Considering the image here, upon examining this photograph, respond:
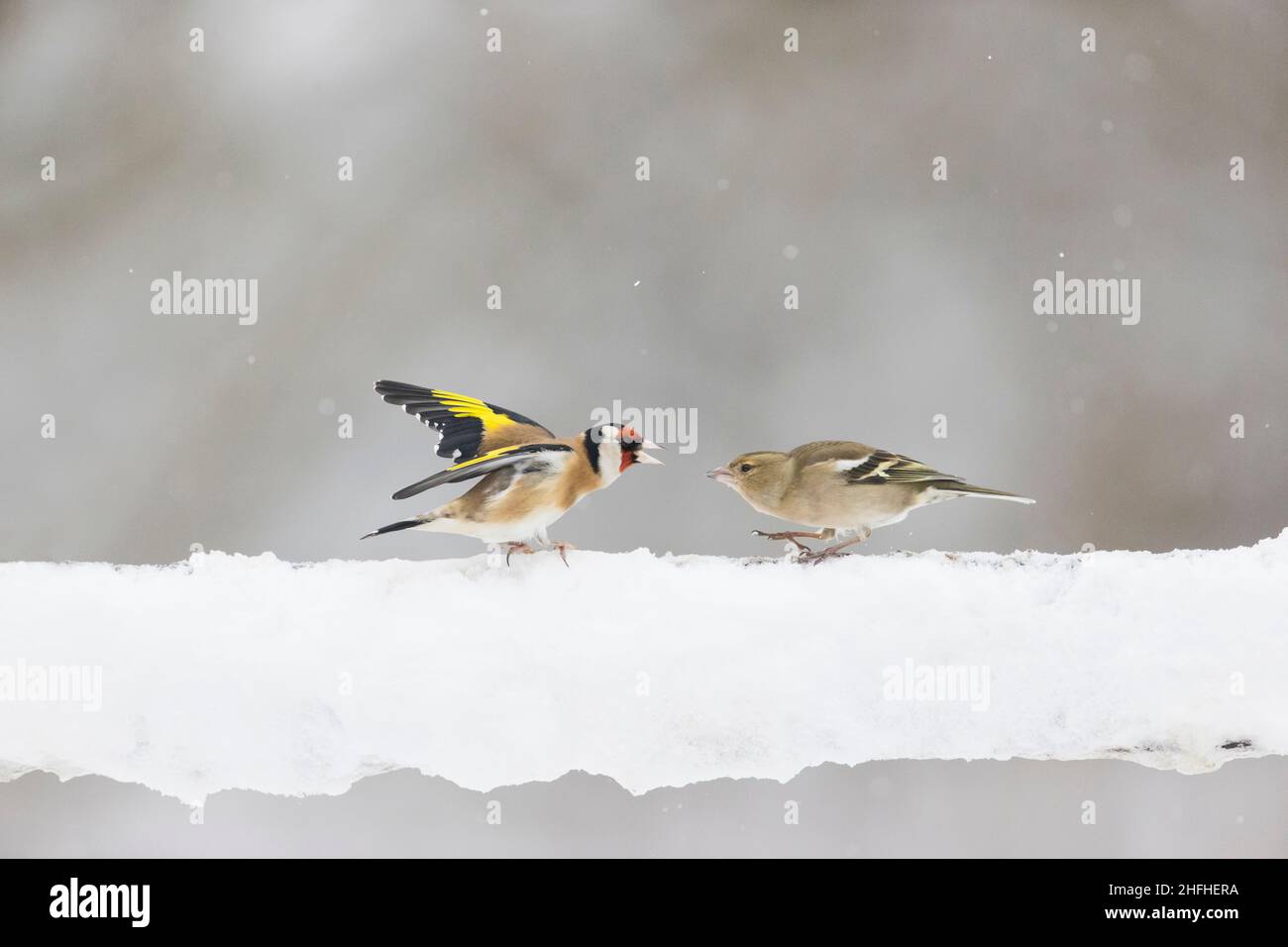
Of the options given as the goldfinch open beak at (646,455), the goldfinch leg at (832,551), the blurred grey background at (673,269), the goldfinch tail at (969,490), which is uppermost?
the blurred grey background at (673,269)

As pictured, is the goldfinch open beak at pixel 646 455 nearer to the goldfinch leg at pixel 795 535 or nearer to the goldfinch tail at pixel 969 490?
the goldfinch leg at pixel 795 535

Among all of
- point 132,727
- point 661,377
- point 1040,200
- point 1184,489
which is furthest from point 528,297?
point 132,727

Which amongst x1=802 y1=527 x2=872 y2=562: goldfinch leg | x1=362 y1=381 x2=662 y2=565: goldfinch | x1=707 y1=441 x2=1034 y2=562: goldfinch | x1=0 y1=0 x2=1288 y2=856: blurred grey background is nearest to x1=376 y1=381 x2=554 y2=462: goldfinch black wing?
x1=362 y1=381 x2=662 y2=565: goldfinch

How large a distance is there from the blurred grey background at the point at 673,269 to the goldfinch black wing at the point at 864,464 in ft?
4.95

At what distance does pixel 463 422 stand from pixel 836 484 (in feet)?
2.00

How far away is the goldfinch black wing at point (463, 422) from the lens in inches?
65.8

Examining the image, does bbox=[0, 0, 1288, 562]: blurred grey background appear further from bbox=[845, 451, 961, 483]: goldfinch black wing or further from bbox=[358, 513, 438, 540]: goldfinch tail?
bbox=[358, 513, 438, 540]: goldfinch tail

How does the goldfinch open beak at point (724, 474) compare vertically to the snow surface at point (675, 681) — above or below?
above

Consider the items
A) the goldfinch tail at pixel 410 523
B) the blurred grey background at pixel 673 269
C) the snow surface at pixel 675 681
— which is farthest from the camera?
the blurred grey background at pixel 673 269

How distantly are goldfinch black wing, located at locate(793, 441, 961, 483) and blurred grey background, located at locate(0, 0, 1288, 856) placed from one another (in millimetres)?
1508

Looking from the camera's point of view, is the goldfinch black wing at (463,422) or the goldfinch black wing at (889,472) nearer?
A: the goldfinch black wing at (889,472)

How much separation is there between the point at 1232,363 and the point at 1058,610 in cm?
241

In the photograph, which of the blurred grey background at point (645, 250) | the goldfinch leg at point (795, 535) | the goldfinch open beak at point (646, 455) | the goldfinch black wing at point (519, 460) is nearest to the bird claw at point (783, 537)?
the goldfinch leg at point (795, 535)

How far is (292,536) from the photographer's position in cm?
326
